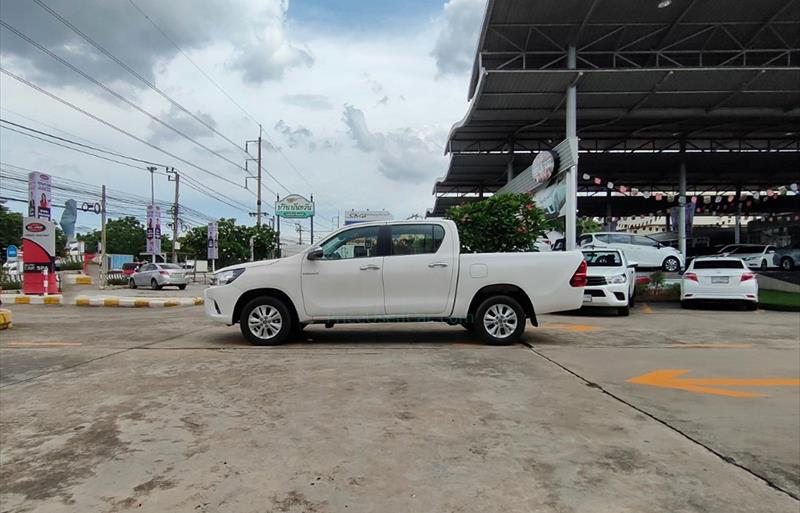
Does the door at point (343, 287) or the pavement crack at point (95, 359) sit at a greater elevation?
the door at point (343, 287)

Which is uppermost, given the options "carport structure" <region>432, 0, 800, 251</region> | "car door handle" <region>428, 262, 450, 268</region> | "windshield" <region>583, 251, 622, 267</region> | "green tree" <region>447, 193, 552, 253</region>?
"carport structure" <region>432, 0, 800, 251</region>

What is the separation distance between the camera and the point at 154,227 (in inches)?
1442

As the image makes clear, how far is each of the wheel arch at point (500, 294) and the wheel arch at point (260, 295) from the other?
2.64 metres

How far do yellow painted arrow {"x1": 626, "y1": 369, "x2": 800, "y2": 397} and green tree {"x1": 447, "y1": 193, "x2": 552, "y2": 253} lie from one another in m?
10.1

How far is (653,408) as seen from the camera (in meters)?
4.67

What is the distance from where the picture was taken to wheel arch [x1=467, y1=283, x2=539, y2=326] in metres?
7.77

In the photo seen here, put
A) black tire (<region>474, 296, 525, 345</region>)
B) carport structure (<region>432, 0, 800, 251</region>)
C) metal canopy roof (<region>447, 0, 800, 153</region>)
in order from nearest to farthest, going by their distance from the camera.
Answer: black tire (<region>474, 296, 525, 345</region>)
metal canopy roof (<region>447, 0, 800, 153</region>)
carport structure (<region>432, 0, 800, 251</region>)

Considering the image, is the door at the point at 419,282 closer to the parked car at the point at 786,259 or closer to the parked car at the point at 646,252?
the parked car at the point at 646,252

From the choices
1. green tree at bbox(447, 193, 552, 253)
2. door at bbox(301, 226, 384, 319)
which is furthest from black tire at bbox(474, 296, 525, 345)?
green tree at bbox(447, 193, 552, 253)

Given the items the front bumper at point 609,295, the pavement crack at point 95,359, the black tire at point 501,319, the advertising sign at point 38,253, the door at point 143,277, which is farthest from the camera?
A: the door at point 143,277

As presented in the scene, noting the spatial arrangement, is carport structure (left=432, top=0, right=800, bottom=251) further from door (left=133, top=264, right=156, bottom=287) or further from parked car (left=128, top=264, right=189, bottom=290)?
door (left=133, top=264, right=156, bottom=287)

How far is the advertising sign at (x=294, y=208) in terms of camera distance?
41812 mm

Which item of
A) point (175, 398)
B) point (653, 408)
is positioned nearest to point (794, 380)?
point (653, 408)

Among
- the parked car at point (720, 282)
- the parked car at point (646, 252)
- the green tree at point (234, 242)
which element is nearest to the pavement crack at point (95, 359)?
the parked car at point (720, 282)
